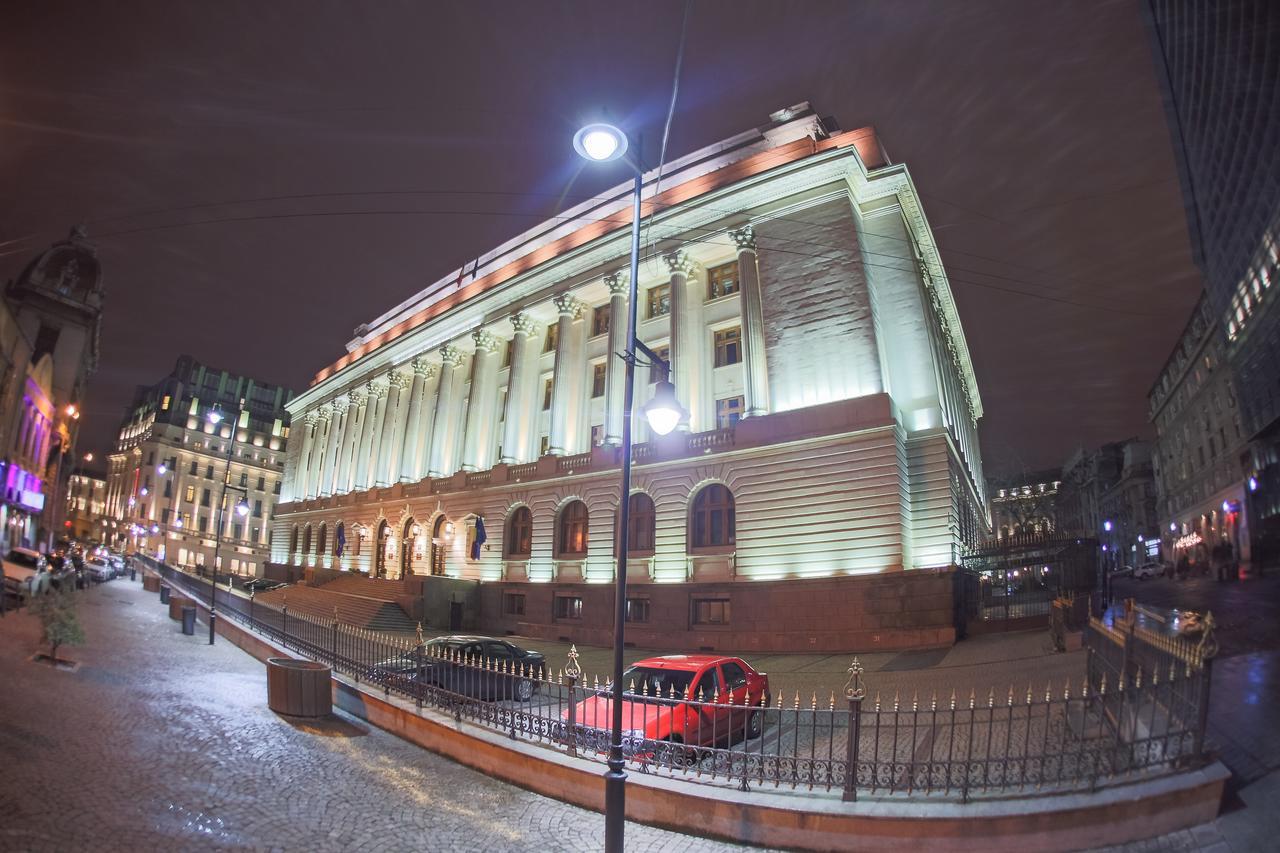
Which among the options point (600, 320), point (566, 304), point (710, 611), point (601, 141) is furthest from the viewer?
point (600, 320)

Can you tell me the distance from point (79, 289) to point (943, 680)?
97959mm

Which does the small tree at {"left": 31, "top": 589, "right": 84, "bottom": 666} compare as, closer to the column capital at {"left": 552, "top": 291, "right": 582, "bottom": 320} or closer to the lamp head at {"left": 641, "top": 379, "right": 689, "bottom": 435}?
the lamp head at {"left": 641, "top": 379, "right": 689, "bottom": 435}

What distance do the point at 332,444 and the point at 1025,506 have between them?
60626 millimetres

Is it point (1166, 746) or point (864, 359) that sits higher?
point (864, 359)

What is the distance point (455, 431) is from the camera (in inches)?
1667

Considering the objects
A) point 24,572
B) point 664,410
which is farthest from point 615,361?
point 24,572

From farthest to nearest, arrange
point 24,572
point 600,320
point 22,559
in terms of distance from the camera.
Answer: point 22,559 < point 600,320 < point 24,572

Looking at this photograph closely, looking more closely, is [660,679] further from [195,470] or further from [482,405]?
[195,470]

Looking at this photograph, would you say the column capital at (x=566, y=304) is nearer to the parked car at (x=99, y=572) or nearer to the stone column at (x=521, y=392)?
the stone column at (x=521, y=392)

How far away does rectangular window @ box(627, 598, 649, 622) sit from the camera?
2633 cm

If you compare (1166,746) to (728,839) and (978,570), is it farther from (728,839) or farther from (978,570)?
(978,570)

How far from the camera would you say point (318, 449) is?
191 feet

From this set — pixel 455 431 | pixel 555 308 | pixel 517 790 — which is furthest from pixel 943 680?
pixel 455 431

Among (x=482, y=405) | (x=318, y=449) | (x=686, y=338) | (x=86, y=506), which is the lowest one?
(x=86, y=506)
